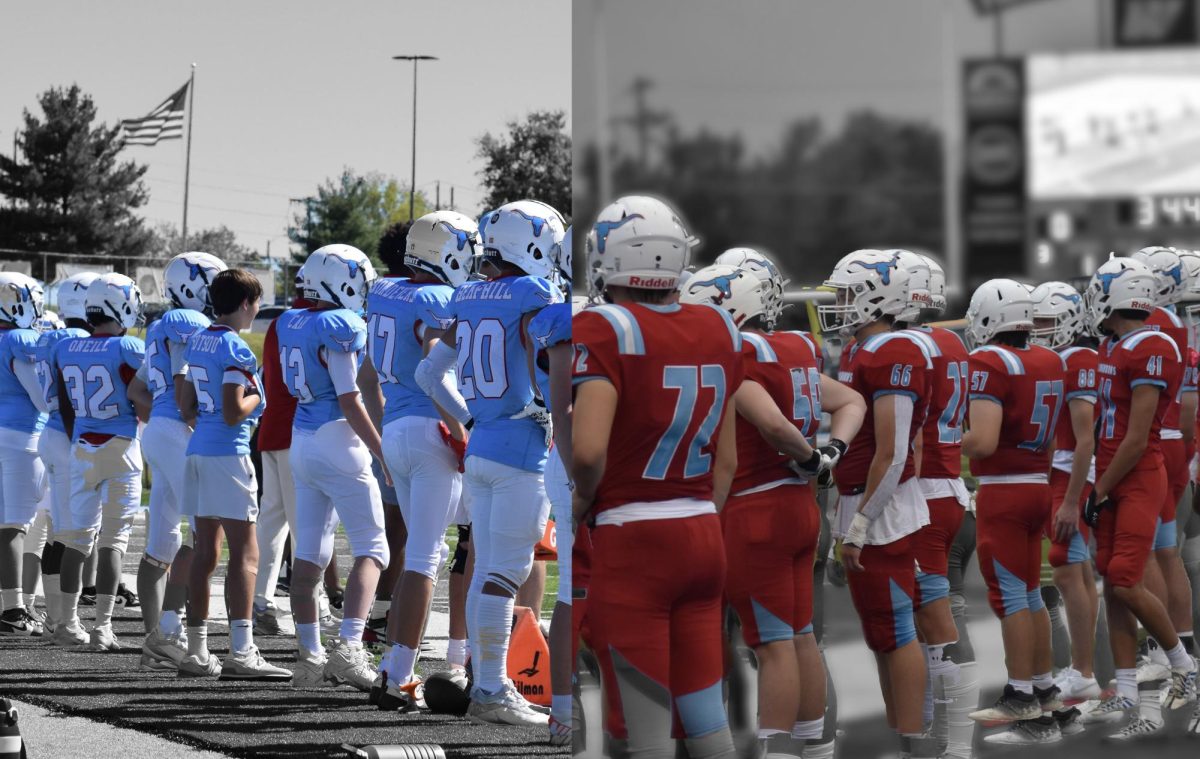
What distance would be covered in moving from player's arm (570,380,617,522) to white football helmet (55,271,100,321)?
4876 mm

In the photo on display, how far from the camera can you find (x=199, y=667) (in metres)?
6.79

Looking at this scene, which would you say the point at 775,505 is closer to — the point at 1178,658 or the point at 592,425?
the point at 592,425

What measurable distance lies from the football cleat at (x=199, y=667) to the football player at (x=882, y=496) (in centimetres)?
310

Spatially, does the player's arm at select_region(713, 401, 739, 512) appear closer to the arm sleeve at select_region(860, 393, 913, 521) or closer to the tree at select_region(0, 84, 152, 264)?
the arm sleeve at select_region(860, 393, 913, 521)

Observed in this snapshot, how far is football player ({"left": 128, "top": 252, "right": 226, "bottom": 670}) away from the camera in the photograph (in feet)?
22.9

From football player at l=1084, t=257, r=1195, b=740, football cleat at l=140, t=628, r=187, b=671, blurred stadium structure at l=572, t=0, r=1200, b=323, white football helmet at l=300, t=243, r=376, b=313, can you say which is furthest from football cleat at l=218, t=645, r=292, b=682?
football player at l=1084, t=257, r=1195, b=740

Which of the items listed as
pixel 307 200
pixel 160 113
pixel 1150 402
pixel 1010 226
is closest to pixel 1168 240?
pixel 1150 402

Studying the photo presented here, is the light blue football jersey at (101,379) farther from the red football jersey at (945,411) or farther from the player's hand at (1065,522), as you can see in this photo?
the player's hand at (1065,522)

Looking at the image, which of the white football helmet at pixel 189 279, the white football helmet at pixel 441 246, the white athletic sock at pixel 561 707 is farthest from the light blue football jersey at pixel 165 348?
the white athletic sock at pixel 561 707

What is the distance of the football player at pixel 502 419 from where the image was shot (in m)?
5.43

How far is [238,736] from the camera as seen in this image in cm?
549

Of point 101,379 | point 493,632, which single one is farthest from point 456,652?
point 101,379

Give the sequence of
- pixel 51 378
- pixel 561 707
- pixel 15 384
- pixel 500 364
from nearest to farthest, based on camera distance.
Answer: pixel 561 707 → pixel 500 364 → pixel 51 378 → pixel 15 384

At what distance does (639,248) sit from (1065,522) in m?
3.00
